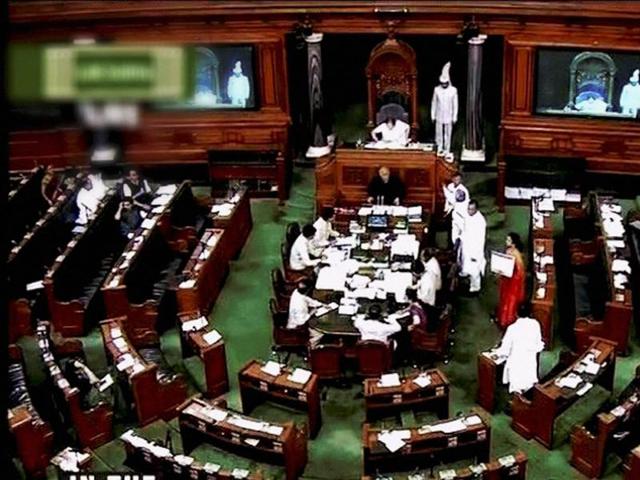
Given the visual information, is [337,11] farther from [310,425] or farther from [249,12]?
[310,425]

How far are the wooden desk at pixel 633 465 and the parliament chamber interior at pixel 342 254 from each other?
0.07 feet

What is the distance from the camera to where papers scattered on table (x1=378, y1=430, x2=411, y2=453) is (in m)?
10.4

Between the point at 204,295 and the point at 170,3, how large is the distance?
512cm

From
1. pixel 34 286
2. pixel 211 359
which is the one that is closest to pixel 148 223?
pixel 34 286

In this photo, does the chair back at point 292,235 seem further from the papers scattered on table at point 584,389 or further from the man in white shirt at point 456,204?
the papers scattered on table at point 584,389

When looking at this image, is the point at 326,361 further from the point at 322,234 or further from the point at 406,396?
the point at 322,234

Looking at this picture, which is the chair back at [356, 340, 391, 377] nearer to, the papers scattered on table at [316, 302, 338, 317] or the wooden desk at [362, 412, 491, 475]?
the papers scattered on table at [316, 302, 338, 317]

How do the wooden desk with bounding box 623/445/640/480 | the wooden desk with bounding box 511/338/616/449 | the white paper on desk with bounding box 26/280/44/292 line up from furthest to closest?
the white paper on desk with bounding box 26/280/44/292
the wooden desk with bounding box 511/338/616/449
the wooden desk with bounding box 623/445/640/480

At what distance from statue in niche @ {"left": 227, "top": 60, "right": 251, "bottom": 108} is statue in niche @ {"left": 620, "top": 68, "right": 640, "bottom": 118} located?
18.7 ft

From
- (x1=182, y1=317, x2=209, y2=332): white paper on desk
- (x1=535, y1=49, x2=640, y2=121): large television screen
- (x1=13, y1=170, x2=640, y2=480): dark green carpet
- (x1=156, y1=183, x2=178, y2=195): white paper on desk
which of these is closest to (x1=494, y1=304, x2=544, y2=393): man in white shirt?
(x1=13, y1=170, x2=640, y2=480): dark green carpet

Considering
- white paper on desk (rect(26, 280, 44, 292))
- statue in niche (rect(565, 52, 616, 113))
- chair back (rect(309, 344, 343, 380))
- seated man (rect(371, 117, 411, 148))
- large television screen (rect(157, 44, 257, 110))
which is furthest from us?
large television screen (rect(157, 44, 257, 110))

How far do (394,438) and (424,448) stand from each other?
310 mm

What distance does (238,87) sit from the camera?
1666 centimetres

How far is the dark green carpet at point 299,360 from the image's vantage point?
1119 cm
